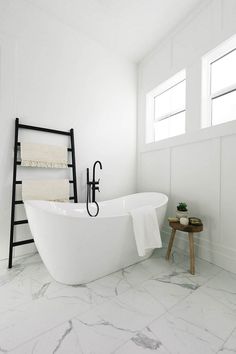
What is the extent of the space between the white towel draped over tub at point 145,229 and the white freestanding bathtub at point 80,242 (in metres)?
0.06

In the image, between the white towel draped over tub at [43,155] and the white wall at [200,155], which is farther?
the white towel draped over tub at [43,155]

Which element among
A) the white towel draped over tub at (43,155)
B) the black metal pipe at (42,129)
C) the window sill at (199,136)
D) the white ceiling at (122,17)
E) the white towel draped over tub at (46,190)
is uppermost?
the white ceiling at (122,17)

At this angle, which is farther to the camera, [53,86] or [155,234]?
[53,86]

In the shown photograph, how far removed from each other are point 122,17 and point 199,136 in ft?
5.55

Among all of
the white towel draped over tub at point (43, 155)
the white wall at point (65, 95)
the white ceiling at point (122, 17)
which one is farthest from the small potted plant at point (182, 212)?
the white ceiling at point (122, 17)

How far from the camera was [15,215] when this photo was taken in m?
1.92

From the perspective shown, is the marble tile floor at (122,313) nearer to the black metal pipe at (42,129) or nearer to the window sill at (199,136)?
the window sill at (199,136)

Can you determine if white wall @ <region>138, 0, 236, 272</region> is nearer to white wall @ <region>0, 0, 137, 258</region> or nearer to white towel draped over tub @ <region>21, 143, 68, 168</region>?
white wall @ <region>0, 0, 137, 258</region>

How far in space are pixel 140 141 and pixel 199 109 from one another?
41.4 inches

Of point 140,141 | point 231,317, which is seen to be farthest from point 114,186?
point 231,317

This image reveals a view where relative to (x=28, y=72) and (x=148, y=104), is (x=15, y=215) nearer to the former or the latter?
(x=28, y=72)

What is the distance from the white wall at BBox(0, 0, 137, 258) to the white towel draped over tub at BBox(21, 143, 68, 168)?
0.42ft

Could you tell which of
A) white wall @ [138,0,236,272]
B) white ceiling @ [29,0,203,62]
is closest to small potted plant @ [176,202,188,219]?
white wall @ [138,0,236,272]

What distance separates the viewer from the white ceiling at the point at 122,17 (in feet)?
6.39
